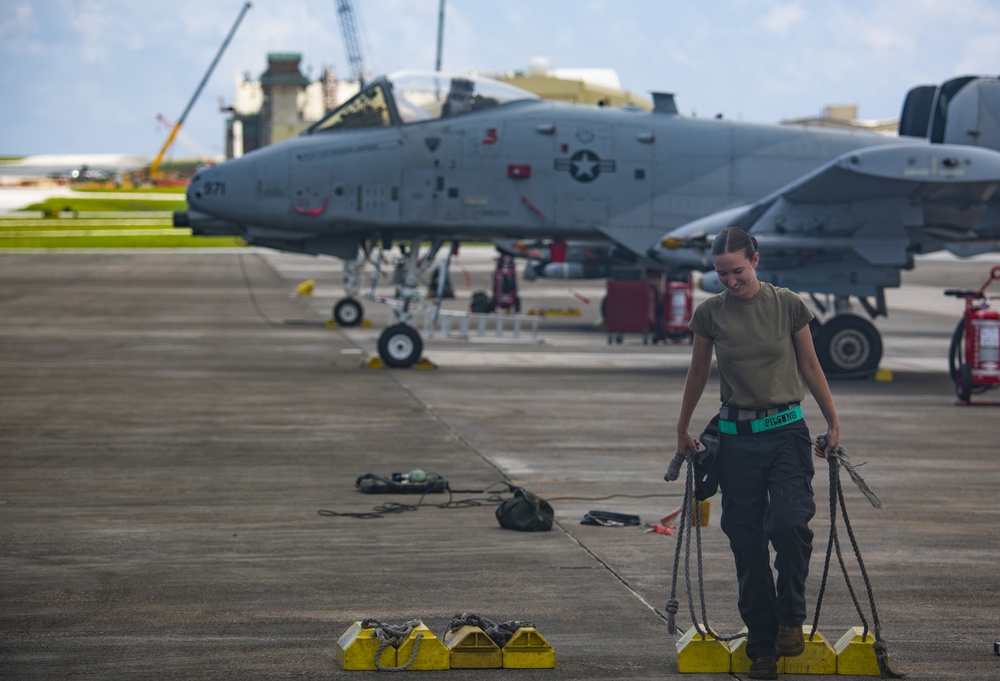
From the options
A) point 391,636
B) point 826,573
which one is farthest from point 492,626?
point 826,573

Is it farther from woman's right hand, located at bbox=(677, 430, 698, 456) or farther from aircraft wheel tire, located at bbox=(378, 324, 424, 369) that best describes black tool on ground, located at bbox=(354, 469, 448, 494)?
aircraft wheel tire, located at bbox=(378, 324, 424, 369)

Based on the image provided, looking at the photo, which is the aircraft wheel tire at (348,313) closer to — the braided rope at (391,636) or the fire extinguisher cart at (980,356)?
the fire extinguisher cart at (980,356)

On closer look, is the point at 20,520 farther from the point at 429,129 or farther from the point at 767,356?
the point at 429,129

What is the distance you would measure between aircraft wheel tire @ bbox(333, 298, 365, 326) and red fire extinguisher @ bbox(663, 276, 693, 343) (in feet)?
21.1

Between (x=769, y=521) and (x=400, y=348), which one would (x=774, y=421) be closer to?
(x=769, y=521)

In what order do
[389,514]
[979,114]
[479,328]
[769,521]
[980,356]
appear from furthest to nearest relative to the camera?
1. [479,328]
2. [979,114]
3. [980,356]
4. [389,514]
5. [769,521]

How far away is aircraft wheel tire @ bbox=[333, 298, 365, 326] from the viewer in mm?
27438

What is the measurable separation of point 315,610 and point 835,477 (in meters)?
2.66

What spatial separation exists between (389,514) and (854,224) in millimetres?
10597

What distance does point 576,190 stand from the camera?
1984cm

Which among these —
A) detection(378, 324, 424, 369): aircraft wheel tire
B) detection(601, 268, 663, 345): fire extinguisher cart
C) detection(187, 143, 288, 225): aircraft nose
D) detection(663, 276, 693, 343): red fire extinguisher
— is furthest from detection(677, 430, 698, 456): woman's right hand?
detection(663, 276, 693, 343): red fire extinguisher

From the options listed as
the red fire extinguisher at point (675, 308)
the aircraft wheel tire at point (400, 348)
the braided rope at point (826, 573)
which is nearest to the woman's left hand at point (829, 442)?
the braided rope at point (826, 573)

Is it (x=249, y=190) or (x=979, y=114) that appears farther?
(x=979, y=114)

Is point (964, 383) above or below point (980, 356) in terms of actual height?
below
